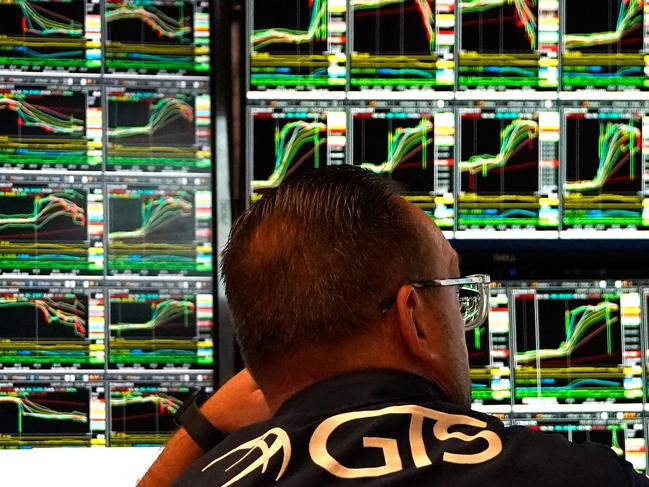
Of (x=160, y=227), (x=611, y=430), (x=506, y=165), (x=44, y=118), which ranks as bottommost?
(x=611, y=430)

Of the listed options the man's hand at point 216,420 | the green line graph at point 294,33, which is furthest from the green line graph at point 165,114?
the man's hand at point 216,420

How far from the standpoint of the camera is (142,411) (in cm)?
188

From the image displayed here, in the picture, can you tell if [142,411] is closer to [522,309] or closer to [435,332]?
[522,309]

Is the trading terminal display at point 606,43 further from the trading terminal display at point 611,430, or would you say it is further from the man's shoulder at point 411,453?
the man's shoulder at point 411,453

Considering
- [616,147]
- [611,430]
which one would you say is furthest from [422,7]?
[611,430]

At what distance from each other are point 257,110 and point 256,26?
201 millimetres

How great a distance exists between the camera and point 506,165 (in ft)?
6.15

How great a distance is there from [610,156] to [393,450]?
1.42 meters

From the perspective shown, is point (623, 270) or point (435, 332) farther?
point (623, 270)

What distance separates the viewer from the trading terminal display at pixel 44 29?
1.85 m

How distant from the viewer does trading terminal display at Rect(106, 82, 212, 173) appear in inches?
73.8

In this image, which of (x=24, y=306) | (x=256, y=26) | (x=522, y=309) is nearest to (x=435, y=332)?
(x=522, y=309)

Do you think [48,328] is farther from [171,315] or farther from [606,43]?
[606,43]

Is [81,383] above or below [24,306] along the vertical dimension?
below
